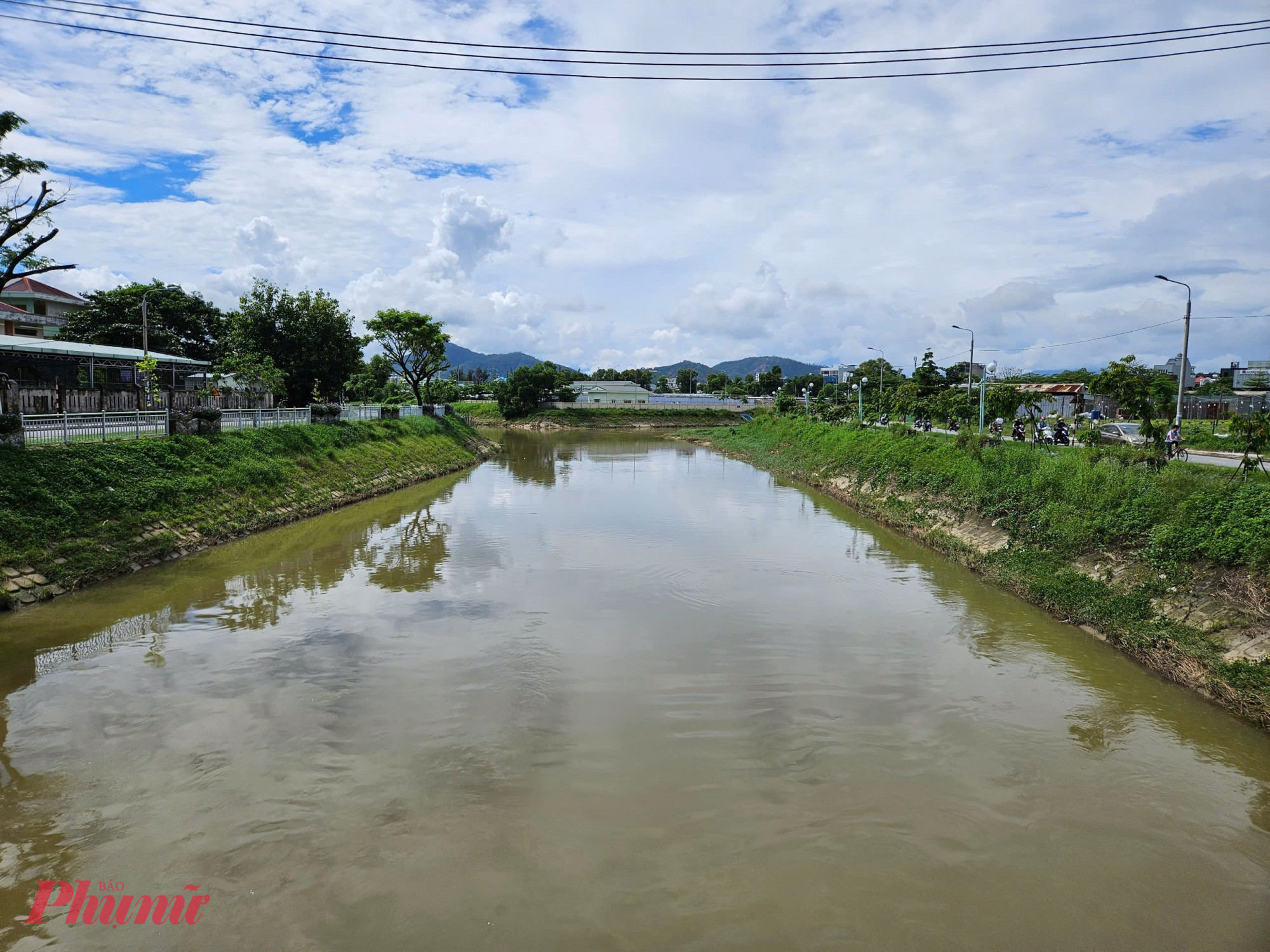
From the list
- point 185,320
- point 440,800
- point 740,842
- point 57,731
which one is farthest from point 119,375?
point 740,842

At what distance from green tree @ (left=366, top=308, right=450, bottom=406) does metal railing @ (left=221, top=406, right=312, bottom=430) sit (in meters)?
17.8

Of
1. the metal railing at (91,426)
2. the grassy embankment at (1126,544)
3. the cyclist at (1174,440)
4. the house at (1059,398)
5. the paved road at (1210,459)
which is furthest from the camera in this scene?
the house at (1059,398)

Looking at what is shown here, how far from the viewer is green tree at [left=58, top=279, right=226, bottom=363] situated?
40.2 m

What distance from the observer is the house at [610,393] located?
10450 centimetres

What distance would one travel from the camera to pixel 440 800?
23.5 ft

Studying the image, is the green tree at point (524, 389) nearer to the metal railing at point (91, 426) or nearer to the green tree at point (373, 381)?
the green tree at point (373, 381)

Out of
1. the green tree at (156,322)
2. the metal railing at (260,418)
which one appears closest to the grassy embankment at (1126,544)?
the metal railing at (260,418)

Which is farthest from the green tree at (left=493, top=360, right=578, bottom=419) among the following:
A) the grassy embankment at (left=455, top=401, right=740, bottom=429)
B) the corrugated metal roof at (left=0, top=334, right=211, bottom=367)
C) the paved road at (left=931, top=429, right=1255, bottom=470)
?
the paved road at (left=931, top=429, right=1255, bottom=470)

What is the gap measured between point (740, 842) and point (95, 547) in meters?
14.8

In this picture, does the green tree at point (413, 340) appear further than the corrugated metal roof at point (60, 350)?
Yes

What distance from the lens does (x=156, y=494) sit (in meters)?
17.4

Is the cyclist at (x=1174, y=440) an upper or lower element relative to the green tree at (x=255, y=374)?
lower

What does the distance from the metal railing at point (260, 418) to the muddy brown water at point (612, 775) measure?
10.0 meters

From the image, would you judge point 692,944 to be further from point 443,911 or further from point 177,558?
point 177,558
